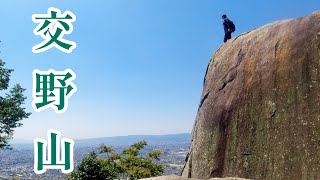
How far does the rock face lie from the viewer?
13.1m

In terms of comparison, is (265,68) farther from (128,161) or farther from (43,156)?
(128,161)

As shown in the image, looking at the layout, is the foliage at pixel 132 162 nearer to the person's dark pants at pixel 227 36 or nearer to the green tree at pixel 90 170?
the green tree at pixel 90 170

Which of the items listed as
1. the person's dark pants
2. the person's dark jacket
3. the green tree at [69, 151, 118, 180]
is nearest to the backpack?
the person's dark jacket

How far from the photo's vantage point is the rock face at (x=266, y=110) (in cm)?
1305

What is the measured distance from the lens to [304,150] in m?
12.8

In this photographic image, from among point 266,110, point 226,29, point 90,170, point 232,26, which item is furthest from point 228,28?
point 90,170

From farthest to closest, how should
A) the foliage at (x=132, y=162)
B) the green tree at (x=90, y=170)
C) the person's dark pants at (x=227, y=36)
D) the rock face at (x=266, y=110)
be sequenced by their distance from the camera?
1. the foliage at (x=132, y=162)
2. the green tree at (x=90, y=170)
3. the person's dark pants at (x=227, y=36)
4. the rock face at (x=266, y=110)

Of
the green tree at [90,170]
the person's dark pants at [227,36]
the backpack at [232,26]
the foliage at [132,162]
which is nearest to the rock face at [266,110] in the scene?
the person's dark pants at [227,36]

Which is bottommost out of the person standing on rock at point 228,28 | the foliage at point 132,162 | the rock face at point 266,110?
the foliage at point 132,162

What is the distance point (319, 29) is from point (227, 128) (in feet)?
16.4

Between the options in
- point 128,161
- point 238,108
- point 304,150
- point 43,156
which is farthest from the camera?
point 128,161

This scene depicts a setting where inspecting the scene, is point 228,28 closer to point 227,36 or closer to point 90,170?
point 227,36

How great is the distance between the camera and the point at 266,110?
1406cm

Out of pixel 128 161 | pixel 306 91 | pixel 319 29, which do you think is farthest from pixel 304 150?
pixel 128 161
